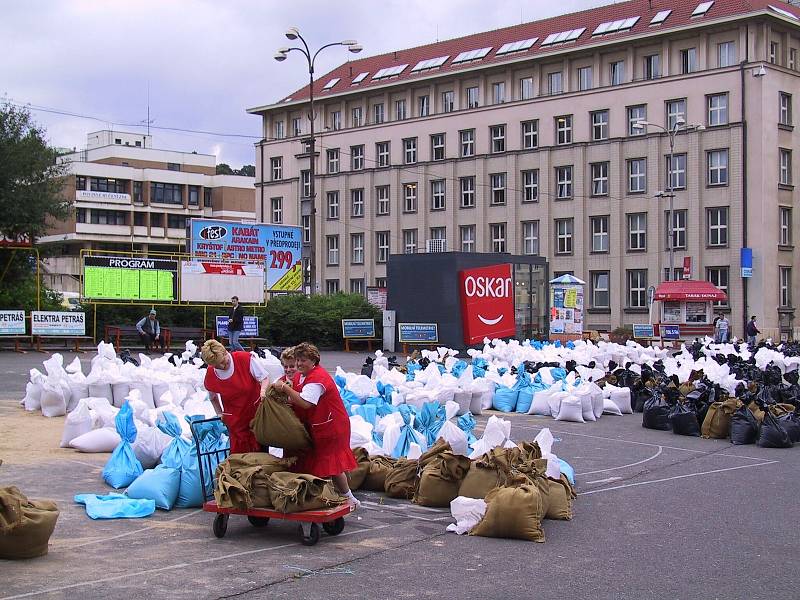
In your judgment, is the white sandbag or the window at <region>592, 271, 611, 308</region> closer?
the white sandbag

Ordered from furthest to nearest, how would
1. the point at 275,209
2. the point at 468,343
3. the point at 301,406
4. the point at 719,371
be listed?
the point at 275,209
the point at 468,343
the point at 719,371
the point at 301,406

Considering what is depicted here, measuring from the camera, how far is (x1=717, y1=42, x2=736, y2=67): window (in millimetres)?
52750

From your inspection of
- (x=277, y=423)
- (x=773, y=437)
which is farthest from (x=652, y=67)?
(x=277, y=423)

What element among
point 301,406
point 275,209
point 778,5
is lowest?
point 301,406

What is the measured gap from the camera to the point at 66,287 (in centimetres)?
8625

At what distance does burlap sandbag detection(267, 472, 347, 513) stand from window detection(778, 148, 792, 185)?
50.4 meters

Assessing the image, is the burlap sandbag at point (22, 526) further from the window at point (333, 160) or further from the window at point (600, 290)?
the window at point (333, 160)

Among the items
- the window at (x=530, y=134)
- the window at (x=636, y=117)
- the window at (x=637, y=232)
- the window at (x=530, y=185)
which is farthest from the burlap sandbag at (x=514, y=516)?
the window at (x=530, y=134)

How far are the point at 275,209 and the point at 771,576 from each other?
68609 millimetres

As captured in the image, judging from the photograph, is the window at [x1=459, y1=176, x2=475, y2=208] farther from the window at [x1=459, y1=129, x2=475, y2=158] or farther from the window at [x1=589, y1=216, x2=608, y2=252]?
the window at [x1=589, y1=216, x2=608, y2=252]

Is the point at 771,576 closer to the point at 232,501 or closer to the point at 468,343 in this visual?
the point at 232,501

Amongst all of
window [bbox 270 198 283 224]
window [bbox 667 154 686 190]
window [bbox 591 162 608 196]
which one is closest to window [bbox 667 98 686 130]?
window [bbox 667 154 686 190]

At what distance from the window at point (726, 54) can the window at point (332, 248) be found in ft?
92.0

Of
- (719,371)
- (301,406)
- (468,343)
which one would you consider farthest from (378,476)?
(468,343)
